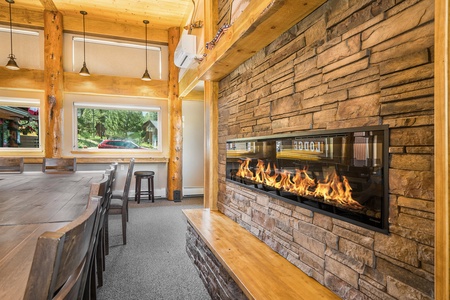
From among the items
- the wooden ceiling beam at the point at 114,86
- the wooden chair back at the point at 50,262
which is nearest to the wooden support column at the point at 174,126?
the wooden ceiling beam at the point at 114,86

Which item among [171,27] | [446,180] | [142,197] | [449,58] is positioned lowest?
[142,197]

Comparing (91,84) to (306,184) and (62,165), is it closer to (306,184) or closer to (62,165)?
(62,165)

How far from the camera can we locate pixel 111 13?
16.8 ft

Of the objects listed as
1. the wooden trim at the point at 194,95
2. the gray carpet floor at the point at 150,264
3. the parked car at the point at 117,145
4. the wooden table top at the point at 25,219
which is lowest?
the gray carpet floor at the point at 150,264

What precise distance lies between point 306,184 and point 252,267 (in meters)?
0.60

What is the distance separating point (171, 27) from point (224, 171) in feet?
13.6

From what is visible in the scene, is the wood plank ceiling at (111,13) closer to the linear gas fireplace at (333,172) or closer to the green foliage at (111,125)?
the green foliage at (111,125)

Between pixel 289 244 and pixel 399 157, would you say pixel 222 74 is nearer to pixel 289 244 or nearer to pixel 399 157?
pixel 289 244

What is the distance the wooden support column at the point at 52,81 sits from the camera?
5.00m

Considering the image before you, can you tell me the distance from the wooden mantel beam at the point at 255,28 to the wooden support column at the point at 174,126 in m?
3.19

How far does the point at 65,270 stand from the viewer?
0.56 meters

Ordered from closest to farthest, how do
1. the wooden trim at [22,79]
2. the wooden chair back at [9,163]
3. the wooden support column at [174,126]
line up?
the wooden chair back at [9,163], the wooden trim at [22,79], the wooden support column at [174,126]

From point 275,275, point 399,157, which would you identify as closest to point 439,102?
point 399,157

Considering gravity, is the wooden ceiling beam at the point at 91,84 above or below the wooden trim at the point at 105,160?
above
